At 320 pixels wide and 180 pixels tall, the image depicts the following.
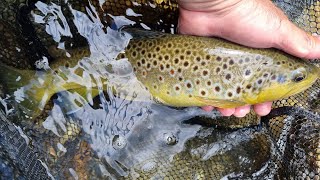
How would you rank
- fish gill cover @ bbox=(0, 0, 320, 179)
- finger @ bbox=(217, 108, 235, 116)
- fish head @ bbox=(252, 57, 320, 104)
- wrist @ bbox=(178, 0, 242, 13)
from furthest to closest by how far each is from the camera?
1. finger @ bbox=(217, 108, 235, 116)
2. fish gill cover @ bbox=(0, 0, 320, 179)
3. fish head @ bbox=(252, 57, 320, 104)
4. wrist @ bbox=(178, 0, 242, 13)

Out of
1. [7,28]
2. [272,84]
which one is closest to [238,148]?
[272,84]

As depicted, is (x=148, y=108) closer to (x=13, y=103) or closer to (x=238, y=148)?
(x=238, y=148)

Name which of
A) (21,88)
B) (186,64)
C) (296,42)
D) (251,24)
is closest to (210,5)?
(251,24)

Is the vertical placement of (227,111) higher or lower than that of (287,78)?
lower

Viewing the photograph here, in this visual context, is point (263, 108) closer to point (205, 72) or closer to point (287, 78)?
point (287, 78)

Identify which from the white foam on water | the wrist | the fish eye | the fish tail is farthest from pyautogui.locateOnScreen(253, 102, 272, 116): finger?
the fish tail

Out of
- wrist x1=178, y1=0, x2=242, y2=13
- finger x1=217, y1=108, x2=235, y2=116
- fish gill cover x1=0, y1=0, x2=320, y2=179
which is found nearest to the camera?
wrist x1=178, y1=0, x2=242, y2=13

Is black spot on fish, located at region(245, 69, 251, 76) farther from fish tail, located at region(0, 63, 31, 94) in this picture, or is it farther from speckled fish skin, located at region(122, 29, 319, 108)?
fish tail, located at region(0, 63, 31, 94)

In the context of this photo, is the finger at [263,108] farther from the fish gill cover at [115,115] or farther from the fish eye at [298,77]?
the fish eye at [298,77]
